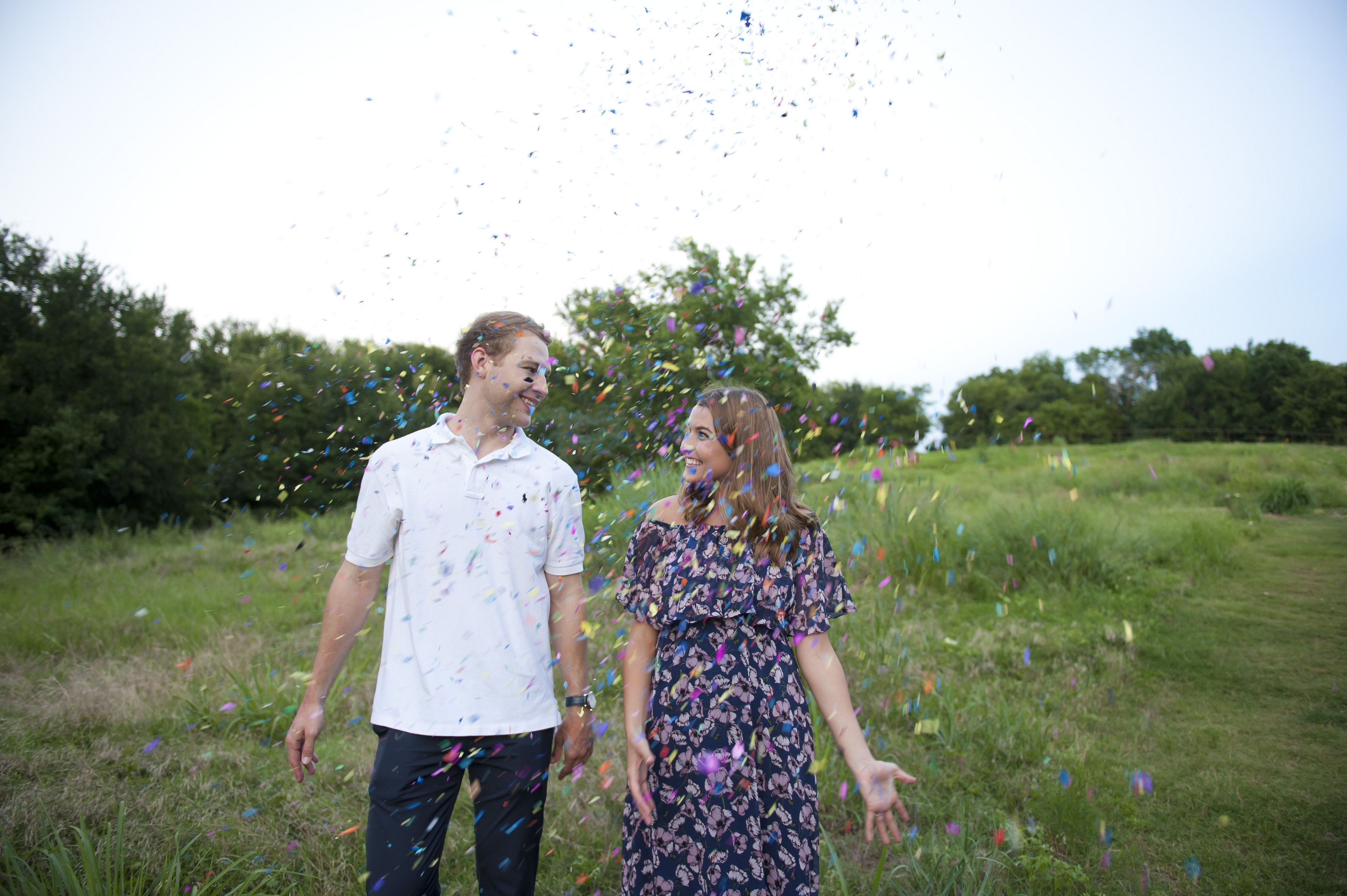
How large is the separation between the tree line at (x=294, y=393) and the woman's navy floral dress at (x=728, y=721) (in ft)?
4.09

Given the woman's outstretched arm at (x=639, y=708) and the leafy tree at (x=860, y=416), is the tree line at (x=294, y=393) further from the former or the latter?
the woman's outstretched arm at (x=639, y=708)

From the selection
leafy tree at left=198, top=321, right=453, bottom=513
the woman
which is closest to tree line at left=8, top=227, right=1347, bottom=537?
leafy tree at left=198, top=321, right=453, bottom=513

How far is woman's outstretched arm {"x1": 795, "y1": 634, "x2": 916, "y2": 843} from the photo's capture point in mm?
1829

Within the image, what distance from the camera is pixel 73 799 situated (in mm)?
3459

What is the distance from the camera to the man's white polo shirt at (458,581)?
1.96 metres

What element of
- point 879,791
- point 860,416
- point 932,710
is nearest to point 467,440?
point 879,791

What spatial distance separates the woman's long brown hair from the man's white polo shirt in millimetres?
485

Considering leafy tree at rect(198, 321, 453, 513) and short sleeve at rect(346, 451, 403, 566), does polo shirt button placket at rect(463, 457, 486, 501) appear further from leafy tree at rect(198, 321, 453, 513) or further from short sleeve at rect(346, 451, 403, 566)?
leafy tree at rect(198, 321, 453, 513)

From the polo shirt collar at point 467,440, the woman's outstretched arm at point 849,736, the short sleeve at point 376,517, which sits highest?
the polo shirt collar at point 467,440

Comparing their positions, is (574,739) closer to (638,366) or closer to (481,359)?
(481,359)

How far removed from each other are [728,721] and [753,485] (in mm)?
723

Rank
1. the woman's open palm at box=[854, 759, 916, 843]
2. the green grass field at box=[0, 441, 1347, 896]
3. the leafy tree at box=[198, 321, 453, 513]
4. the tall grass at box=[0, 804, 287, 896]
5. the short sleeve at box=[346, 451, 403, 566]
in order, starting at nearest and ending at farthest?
the woman's open palm at box=[854, 759, 916, 843], the short sleeve at box=[346, 451, 403, 566], the tall grass at box=[0, 804, 287, 896], the leafy tree at box=[198, 321, 453, 513], the green grass field at box=[0, 441, 1347, 896]

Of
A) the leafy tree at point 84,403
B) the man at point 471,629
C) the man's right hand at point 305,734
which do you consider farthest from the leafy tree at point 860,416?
the leafy tree at point 84,403

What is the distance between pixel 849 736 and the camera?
1.92m
